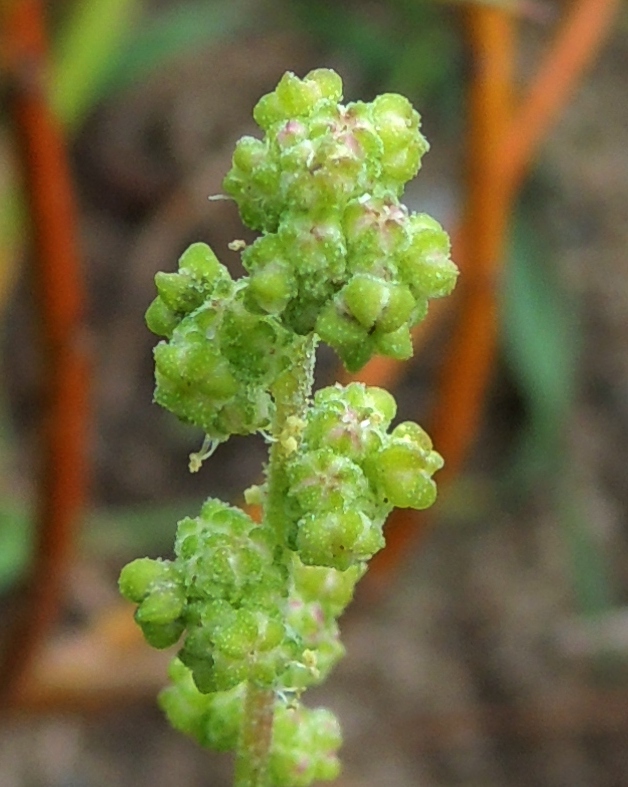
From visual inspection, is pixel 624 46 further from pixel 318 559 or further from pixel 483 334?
pixel 318 559

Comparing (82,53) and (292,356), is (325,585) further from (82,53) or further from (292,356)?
(82,53)

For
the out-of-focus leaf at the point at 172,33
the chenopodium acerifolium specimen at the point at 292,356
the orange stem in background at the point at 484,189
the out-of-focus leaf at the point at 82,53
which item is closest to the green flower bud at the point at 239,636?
the chenopodium acerifolium specimen at the point at 292,356

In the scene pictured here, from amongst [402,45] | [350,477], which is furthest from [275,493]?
[402,45]

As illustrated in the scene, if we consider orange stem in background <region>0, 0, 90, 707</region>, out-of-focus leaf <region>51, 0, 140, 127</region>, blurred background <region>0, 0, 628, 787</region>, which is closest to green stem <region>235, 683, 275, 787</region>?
orange stem in background <region>0, 0, 90, 707</region>

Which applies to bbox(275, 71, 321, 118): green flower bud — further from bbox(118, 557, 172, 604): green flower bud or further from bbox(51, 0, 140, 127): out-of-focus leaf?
bbox(51, 0, 140, 127): out-of-focus leaf

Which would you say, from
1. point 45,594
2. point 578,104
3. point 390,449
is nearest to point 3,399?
point 45,594

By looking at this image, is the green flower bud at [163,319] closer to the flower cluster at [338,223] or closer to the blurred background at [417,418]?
the flower cluster at [338,223]
